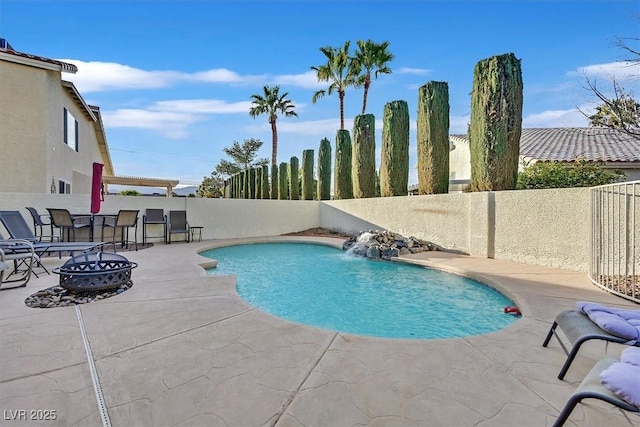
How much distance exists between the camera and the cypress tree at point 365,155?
14.1m

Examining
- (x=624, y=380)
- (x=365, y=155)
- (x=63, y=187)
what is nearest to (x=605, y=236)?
(x=624, y=380)

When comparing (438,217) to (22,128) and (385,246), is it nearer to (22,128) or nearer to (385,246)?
(385,246)

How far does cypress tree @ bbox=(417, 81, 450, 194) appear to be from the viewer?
10109 mm

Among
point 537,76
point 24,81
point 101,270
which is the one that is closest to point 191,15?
point 24,81

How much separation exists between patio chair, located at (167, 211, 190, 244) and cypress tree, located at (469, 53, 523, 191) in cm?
1036

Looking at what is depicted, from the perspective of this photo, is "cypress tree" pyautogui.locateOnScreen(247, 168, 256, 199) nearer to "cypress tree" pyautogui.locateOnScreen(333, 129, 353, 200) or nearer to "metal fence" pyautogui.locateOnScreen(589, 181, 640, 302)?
"cypress tree" pyautogui.locateOnScreen(333, 129, 353, 200)

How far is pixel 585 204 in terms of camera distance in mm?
6090

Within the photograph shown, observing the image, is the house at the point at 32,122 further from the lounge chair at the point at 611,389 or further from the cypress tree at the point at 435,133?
the lounge chair at the point at 611,389

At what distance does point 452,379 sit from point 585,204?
596cm

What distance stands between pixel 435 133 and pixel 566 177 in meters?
3.94

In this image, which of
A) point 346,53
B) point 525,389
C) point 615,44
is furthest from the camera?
point 346,53

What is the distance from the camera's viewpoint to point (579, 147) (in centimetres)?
1430

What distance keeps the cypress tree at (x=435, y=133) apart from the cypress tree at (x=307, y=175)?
8.81m

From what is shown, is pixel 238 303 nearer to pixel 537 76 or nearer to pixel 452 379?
pixel 452 379
